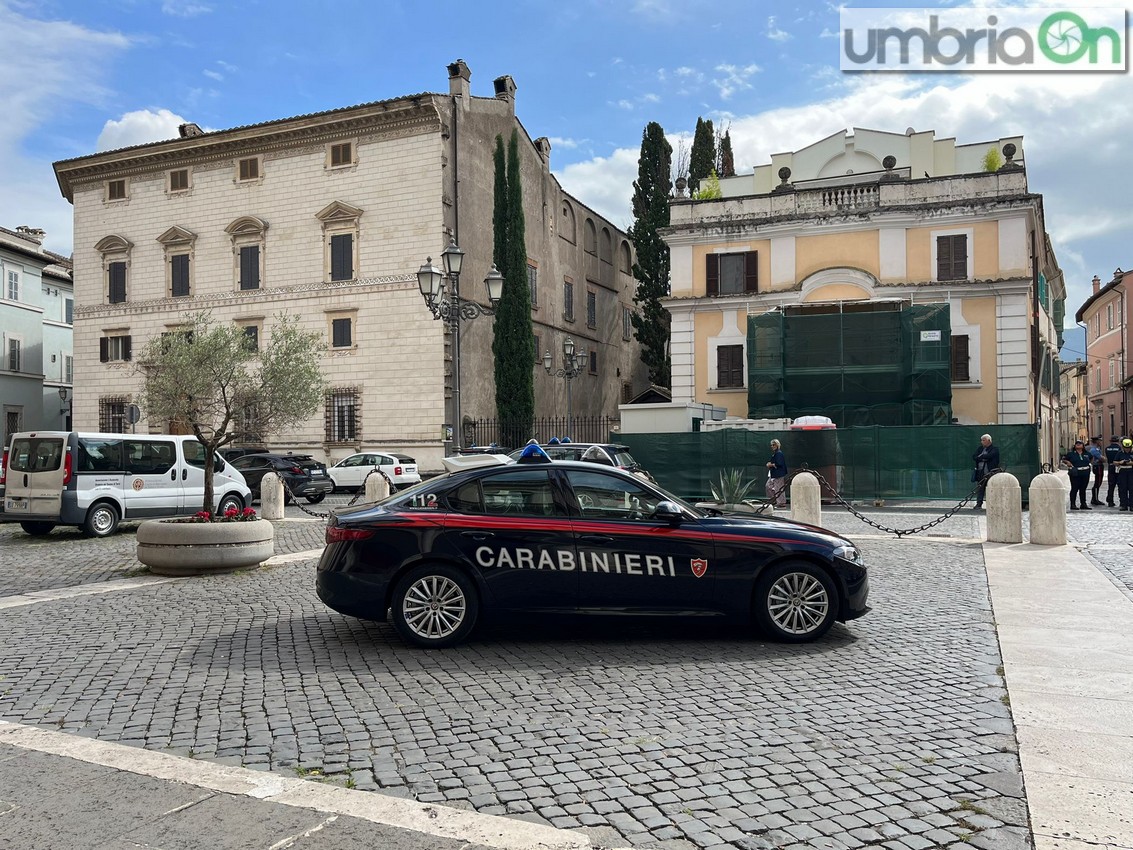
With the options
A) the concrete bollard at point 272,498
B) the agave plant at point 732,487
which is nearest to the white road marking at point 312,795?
the concrete bollard at point 272,498

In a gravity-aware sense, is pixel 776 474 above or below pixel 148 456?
below

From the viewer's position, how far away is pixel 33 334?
147 ft

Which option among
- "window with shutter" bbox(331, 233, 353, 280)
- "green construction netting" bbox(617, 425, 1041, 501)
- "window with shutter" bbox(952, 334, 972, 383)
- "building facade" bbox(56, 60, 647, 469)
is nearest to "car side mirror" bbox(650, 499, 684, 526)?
"green construction netting" bbox(617, 425, 1041, 501)

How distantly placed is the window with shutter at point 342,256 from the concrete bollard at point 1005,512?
26.2m

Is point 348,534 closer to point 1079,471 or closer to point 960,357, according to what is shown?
point 1079,471

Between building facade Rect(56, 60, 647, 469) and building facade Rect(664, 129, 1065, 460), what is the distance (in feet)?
26.8

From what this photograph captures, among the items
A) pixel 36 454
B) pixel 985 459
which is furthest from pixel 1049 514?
pixel 36 454

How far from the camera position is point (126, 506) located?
16.2 meters

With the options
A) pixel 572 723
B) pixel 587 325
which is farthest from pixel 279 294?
pixel 572 723

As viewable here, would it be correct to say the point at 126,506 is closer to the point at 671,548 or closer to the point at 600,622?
the point at 600,622

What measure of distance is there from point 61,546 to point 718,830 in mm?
14150

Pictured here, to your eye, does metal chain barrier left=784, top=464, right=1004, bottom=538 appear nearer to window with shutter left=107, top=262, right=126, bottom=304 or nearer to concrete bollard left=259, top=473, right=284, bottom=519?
concrete bollard left=259, top=473, right=284, bottom=519

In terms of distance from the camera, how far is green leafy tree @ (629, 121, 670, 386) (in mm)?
41750

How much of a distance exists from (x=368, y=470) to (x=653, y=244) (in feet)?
66.4
